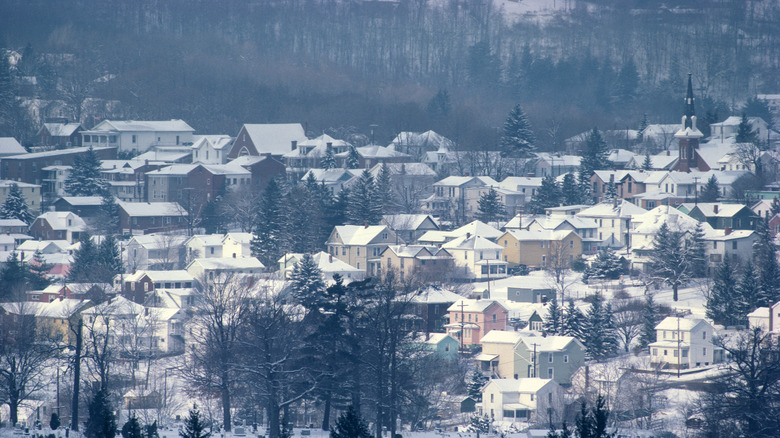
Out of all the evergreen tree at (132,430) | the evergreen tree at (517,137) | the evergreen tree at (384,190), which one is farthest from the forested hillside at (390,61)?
the evergreen tree at (132,430)

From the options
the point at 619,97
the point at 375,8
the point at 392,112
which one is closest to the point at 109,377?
the point at 392,112

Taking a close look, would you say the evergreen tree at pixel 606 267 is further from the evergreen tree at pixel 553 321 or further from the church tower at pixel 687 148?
the church tower at pixel 687 148

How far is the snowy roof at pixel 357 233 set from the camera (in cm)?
6103

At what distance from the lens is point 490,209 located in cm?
6788

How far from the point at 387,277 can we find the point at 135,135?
39.7 m

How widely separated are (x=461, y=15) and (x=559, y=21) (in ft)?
35.0

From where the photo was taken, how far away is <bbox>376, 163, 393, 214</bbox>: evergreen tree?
221 ft

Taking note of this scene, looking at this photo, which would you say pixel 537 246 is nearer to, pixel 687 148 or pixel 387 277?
→ pixel 387 277

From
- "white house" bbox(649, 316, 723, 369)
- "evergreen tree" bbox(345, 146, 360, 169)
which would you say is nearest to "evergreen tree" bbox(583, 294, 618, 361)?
"white house" bbox(649, 316, 723, 369)

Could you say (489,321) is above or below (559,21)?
below

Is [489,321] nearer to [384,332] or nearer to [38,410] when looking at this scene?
[384,332]

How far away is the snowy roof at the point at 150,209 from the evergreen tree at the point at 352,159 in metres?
12.4

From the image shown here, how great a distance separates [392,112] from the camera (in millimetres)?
99562

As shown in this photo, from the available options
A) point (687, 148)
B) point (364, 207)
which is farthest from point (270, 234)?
point (687, 148)
